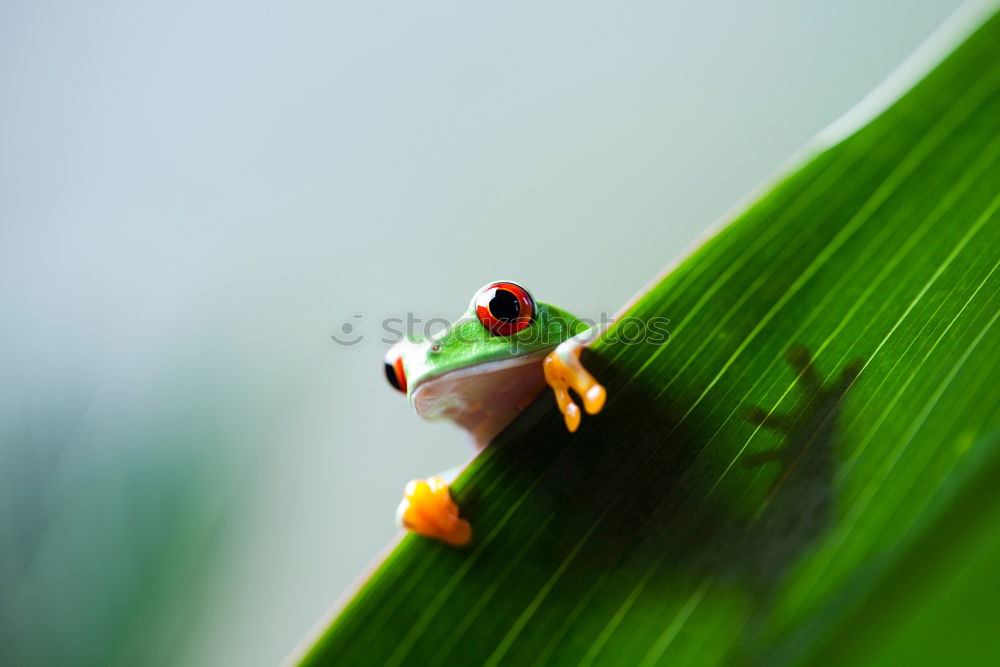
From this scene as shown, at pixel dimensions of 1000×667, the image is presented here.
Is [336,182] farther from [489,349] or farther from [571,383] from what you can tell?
[571,383]

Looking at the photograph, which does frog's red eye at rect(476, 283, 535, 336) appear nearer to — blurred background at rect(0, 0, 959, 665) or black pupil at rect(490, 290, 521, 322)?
black pupil at rect(490, 290, 521, 322)

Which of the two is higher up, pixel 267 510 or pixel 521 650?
pixel 521 650

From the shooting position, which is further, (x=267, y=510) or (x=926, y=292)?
(x=267, y=510)

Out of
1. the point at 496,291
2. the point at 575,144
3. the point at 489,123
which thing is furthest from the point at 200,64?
the point at 496,291

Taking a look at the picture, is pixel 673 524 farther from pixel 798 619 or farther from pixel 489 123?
pixel 489 123

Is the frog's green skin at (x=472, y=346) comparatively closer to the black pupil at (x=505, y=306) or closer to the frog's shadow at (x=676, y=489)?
the black pupil at (x=505, y=306)
